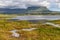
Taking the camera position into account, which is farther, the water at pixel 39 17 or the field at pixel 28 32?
the water at pixel 39 17

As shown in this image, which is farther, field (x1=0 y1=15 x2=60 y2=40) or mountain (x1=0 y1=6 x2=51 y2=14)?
mountain (x1=0 y1=6 x2=51 y2=14)

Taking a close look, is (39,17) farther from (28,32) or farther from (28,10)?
(28,32)

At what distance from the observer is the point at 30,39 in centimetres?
321

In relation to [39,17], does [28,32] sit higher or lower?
lower

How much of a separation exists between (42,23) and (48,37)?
40cm

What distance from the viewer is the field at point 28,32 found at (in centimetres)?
323

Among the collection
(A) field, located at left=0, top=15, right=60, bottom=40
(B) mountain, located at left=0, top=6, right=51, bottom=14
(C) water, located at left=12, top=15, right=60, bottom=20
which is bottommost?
(A) field, located at left=0, top=15, right=60, bottom=40

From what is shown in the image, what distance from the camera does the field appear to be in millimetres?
3227

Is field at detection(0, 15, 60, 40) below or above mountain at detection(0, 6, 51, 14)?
below

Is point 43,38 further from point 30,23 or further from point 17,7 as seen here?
point 17,7

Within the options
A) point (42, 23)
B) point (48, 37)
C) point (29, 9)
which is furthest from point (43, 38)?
point (29, 9)

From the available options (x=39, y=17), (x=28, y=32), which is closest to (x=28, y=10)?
(x=39, y=17)

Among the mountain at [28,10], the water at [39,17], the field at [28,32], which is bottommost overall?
the field at [28,32]

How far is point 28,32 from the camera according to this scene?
332cm
